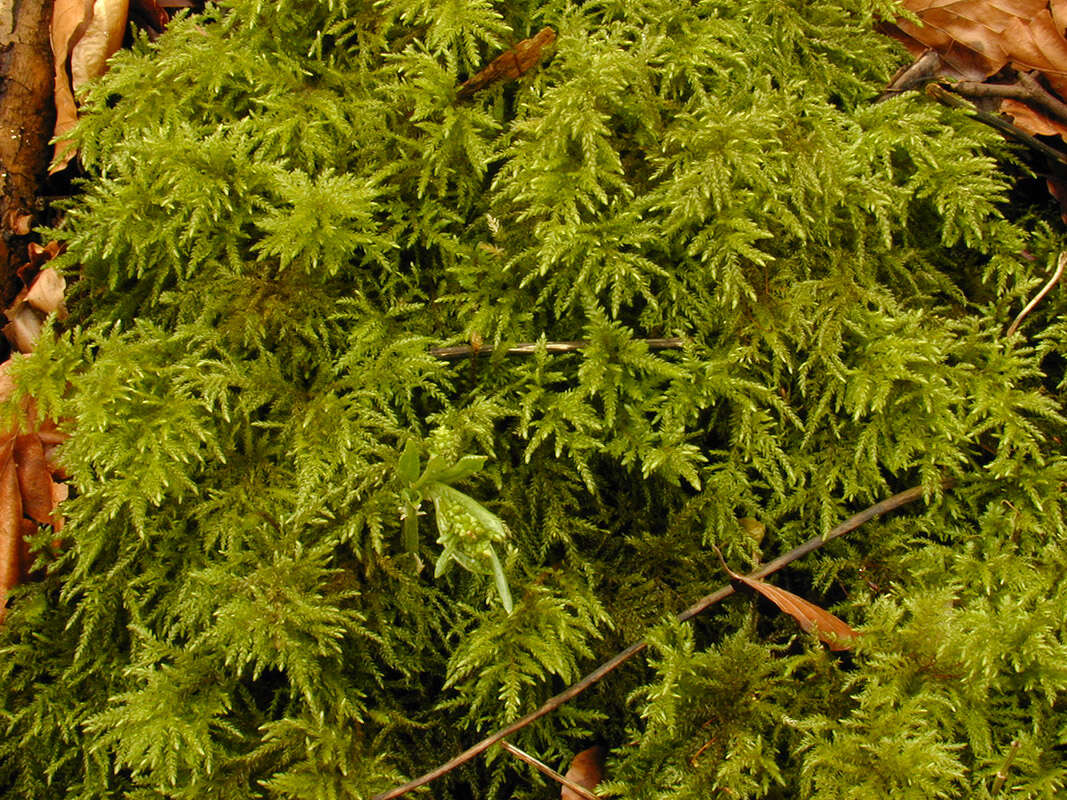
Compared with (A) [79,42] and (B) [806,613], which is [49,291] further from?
(B) [806,613]

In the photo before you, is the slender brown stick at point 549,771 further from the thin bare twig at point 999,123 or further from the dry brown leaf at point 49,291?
the thin bare twig at point 999,123

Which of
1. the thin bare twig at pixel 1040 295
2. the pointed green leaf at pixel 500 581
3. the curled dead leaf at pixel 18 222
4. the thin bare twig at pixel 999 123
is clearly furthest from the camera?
the curled dead leaf at pixel 18 222

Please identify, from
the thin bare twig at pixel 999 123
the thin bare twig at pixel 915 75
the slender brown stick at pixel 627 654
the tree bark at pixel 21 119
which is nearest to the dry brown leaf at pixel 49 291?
the tree bark at pixel 21 119

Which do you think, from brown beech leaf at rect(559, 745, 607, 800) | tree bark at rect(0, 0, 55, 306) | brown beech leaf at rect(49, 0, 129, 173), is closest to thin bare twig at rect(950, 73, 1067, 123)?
brown beech leaf at rect(559, 745, 607, 800)

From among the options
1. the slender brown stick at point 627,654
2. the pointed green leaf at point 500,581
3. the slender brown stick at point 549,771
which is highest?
the pointed green leaf at point 500,581

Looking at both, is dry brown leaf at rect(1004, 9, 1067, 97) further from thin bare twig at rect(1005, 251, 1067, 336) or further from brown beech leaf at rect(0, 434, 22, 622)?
brown beech leaf at rect(0, 434, 22, 622)

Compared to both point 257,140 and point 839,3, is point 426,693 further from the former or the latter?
point 839,3
